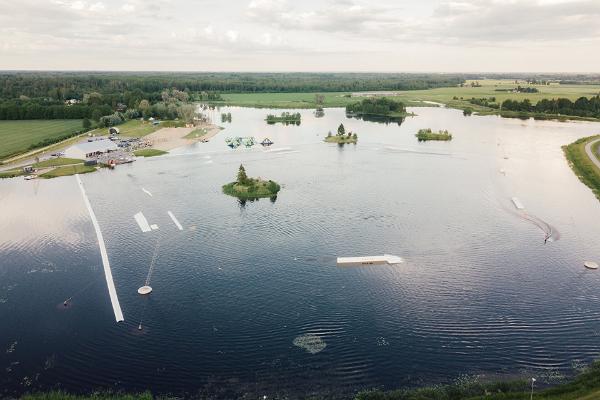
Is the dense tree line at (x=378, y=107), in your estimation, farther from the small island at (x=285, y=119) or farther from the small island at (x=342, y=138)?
the small island at (x=342, y=138)

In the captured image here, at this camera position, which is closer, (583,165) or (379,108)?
(583,165)

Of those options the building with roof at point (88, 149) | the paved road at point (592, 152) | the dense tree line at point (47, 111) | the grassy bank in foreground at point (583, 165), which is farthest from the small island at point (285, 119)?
the paved road at point (592, 152)

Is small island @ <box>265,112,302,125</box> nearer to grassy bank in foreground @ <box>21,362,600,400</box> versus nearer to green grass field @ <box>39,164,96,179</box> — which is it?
green grass field @ <box>39,164,96,179</box>

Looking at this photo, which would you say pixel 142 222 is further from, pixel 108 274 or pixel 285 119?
pixel 285 119

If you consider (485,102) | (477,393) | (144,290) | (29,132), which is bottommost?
(477,393)

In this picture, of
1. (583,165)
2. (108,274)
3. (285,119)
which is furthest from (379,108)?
(108,274)

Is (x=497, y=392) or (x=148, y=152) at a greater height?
(x=148, y=152)
